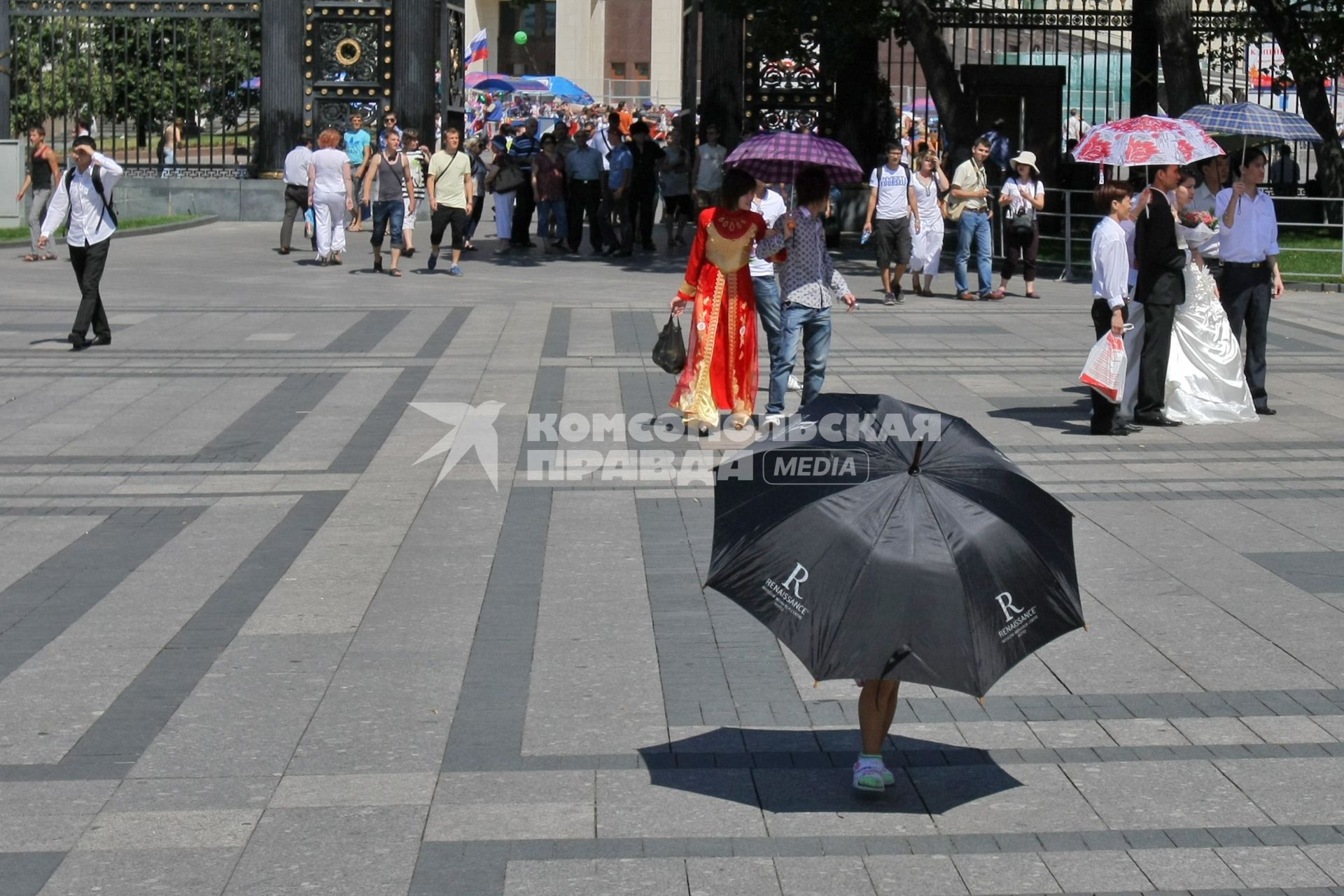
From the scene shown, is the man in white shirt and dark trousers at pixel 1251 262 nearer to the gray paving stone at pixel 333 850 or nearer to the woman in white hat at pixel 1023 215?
the woman in white hat at pixel 1023 215

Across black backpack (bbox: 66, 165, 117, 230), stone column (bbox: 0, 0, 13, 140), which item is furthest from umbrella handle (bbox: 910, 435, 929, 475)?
stone column (bbox: 0, 0, 13, 140)

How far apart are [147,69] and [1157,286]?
20306mm

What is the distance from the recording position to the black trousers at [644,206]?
78.5ft

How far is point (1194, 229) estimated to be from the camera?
11266mm

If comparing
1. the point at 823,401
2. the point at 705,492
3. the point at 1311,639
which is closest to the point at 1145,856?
the point at 823,401

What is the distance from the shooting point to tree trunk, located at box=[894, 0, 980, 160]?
22.0m

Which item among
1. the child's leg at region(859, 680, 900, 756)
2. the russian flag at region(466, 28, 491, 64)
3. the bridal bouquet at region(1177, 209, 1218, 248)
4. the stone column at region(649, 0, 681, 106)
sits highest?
the stone column at region(649, 0, 681, 106)

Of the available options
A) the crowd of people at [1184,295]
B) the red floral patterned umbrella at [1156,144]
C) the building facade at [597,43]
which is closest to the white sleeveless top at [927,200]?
the red floral patterned umbrella at [1156,144]

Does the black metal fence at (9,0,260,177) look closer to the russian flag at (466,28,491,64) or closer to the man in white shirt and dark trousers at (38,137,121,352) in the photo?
the man in white shirt and dark trousers at (38,137,121,352)

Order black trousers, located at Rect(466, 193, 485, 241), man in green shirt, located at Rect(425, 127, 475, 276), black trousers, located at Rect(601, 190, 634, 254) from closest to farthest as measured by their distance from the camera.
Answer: man in green shirt, located at Rect(425, 127, 475, 276) → black trousers, located at Rect(601, 190, 634, 254) → black trousers, located at Rect(466, 193, 485, 241)

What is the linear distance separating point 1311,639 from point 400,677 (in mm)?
3300

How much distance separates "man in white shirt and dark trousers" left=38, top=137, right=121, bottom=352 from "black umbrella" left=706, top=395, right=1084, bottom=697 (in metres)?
10.1

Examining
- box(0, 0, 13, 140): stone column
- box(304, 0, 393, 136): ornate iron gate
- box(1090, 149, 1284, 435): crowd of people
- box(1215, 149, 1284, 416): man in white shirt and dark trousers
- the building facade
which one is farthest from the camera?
the building facade

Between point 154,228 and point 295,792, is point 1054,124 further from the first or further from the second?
point 295,792
